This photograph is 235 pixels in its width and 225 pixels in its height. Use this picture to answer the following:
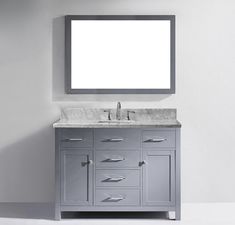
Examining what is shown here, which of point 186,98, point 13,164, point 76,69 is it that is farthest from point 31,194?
point 186,98

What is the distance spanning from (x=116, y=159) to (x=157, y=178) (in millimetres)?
331

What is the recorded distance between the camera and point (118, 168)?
3.94 metres

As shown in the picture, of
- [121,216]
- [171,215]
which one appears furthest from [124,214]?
[171,215]

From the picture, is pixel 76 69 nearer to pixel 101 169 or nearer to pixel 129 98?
pixel 129 98

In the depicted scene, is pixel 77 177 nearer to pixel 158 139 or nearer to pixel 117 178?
pixel 117 178

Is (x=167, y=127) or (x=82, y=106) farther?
(x=82, y=106)

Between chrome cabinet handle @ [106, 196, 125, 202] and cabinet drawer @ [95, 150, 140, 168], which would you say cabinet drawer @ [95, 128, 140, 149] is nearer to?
cabinet drawer @ [95, 150, 140, 168]

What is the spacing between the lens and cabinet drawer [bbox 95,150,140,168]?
3936mm

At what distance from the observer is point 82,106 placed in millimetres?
4402

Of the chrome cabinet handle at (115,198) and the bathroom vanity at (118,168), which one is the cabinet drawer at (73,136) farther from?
the chrome cabinet handle at (115,198)

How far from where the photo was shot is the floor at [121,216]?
152 inches

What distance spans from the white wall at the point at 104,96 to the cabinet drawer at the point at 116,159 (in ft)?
1.92

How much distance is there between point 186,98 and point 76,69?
93cm

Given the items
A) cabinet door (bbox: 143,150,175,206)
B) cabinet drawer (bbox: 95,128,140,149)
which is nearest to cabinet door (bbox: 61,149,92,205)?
cabinet drawer (bbox: 95,128,140,149)
